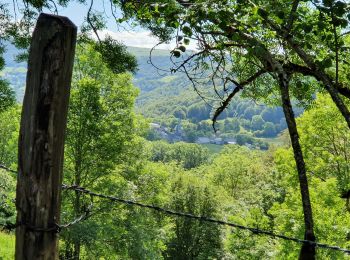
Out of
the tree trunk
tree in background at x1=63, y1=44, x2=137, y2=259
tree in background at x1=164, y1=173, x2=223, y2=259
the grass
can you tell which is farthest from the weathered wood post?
tree in background at x1=164, y1=173, x2=223, y2=259

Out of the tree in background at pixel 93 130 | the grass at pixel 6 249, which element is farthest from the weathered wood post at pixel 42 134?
the tree in background at pixel 93 130

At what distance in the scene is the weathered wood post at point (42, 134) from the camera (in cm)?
221

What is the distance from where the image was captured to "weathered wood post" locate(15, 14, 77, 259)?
2.21 m

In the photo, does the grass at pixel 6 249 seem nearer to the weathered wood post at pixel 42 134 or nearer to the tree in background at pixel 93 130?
the tree in background at pixel 93 130

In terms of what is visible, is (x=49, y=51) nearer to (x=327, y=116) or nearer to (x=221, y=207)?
(x=327, y=116)

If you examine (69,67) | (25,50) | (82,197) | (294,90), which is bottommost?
(82,197)

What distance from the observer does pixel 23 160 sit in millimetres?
2264

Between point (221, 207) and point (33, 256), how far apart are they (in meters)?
34.6

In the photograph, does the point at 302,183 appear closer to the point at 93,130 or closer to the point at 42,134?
the point at 42,134

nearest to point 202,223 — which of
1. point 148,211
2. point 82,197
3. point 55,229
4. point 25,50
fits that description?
point 148,211

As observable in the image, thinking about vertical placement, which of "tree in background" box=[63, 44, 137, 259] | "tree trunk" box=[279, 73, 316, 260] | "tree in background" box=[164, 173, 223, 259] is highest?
"tree in background" box=[63, 44, 137, 259]

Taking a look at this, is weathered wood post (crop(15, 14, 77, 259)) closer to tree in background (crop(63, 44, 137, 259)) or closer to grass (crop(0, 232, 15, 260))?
grass (crop(0, 232, 15, 260))

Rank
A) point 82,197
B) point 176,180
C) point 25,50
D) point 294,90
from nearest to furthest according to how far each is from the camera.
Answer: point 294,90 < point 25,50 < point 82,197 < point 176,180

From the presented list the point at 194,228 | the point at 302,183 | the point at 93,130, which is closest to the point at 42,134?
the point at 302,183
